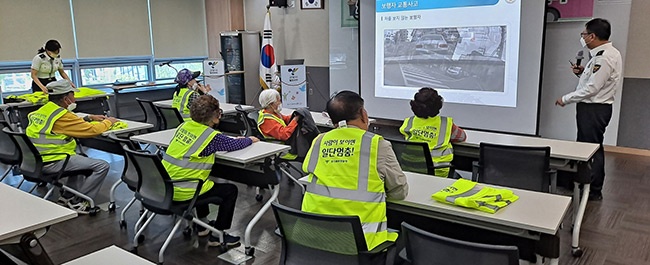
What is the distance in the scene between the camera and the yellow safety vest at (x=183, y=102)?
5211mm

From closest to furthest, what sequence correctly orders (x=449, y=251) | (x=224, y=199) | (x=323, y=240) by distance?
1. (x=449, y=251)
2. (x=323, y=240)
3. (x=224, y=199)

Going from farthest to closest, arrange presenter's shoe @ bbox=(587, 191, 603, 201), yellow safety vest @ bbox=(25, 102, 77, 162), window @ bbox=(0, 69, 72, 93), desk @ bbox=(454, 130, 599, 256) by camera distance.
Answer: window @ bbox=(0, 69, 72, 93) → presenter's shoe @ bbox=(587, 191, 603, 201) → yellow safety vest @ bbox=(25, 102, 77, 162) → desk @ bbox=(454, 130, 599, 256)

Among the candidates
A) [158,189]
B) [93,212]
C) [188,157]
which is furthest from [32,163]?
[188,157]

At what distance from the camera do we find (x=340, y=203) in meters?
2.01

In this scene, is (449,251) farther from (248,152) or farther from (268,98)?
(268,98)

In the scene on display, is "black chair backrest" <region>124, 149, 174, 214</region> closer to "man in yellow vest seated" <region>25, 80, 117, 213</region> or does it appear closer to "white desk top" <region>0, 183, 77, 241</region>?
"white desk top" <region>0, 183, 77, 241</region>

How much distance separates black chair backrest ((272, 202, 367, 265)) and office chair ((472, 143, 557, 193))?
1542 millimetres

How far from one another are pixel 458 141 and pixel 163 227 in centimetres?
234

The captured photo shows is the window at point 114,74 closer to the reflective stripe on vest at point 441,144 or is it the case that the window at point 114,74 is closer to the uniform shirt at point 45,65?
the uniform shirt at point 45,65

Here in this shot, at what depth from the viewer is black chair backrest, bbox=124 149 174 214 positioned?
280 cm

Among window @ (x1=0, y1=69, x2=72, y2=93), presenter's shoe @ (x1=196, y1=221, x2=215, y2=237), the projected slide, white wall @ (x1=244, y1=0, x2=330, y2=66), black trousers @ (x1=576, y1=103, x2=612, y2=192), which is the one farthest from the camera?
white wall @ (x1=244, y1=0, x2=330, y2=66)

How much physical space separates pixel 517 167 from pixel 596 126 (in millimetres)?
1580

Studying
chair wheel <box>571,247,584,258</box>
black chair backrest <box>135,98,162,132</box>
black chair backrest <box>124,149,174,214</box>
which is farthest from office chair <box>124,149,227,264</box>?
black chair backrest <box>135,98,162,132</box>

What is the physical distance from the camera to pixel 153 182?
9.62 feet
